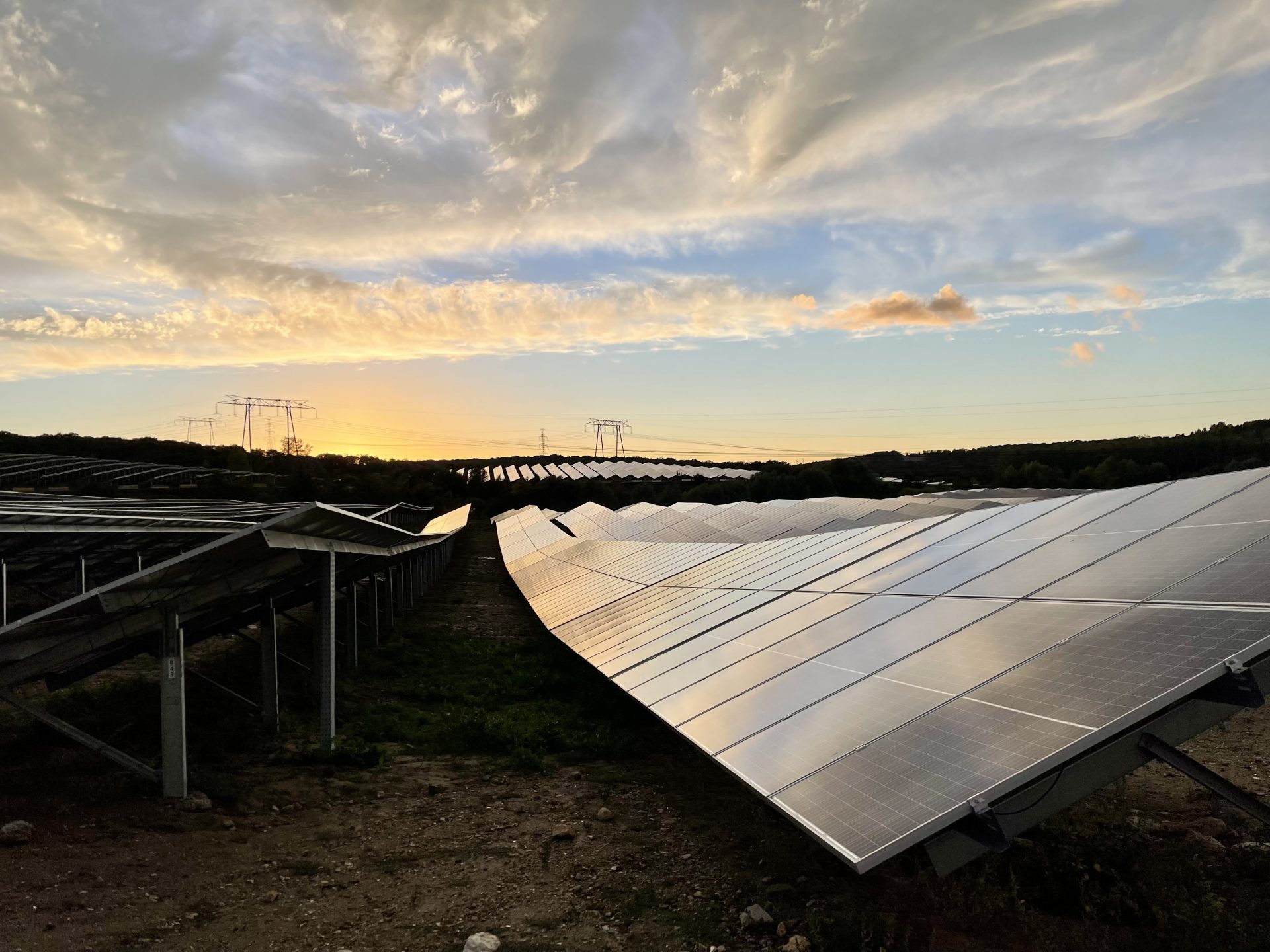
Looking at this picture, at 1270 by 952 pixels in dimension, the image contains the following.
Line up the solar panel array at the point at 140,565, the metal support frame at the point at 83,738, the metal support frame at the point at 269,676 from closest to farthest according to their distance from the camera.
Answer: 1. the solar panel array at the point at 140,565
2. the metal support frame at the point at 83,738
3. the metal support frame at the point at 269,676

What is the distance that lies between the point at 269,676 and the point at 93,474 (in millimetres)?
56919

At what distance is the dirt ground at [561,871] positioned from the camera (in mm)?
7535

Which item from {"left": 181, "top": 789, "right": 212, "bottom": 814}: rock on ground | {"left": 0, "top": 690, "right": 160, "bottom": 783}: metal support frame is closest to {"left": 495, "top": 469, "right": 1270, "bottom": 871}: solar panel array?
{"left": 181, "top": 789, "right": 212, "bottom": 814}: rock on ground

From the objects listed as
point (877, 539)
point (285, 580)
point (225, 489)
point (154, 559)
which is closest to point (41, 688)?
point (154, 559)

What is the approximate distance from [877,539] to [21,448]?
10503cm

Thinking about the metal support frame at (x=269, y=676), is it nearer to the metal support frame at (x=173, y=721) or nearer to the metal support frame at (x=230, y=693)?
the metal support frame at (x=230, y=693)

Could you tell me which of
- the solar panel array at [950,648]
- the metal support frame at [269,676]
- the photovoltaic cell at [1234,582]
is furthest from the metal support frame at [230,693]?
the photovoltaic cell at [1234,582]

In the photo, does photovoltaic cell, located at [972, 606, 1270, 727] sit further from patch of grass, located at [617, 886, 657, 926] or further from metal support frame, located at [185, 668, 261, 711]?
metal support frame, located at [185, 668, 261, 711]

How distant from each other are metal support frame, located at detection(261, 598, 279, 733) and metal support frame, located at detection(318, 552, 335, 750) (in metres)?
1.07

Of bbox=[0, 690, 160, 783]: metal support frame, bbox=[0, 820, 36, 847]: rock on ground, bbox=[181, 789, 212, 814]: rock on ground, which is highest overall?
bbox=[0, 690, 160, 783]: metal support frame

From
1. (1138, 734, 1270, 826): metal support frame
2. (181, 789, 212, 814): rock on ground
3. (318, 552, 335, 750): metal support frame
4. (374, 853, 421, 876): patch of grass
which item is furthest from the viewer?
(318, 552, 335, 750): metal support frame

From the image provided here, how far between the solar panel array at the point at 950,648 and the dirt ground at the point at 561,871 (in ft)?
4.91

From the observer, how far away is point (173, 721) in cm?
1162

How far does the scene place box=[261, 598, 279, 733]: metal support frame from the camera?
15.8 meters
